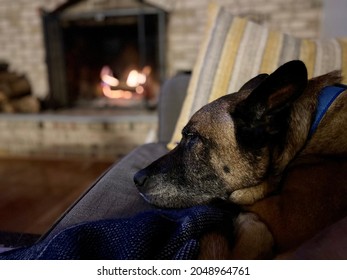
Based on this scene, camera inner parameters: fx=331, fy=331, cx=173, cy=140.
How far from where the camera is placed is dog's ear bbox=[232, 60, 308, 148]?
0.70 meters

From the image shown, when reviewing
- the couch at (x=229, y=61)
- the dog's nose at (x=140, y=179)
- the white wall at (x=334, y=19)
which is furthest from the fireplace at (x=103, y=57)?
the dog's nose at (x=140, y=179)

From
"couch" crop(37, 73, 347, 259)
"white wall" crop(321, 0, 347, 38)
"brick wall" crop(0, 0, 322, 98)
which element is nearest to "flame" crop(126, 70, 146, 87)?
"brick wall" crop(0, 0, 322, 98)

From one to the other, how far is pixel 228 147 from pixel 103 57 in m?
2.94

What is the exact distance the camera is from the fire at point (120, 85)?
10.8ft

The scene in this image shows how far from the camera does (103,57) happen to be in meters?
3.47

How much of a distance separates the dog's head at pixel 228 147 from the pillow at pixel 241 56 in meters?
0.24

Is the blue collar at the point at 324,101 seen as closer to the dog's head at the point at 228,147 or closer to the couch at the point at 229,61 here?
the dog's head at the point at 228,147

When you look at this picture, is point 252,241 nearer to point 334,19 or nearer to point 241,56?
point 241,56

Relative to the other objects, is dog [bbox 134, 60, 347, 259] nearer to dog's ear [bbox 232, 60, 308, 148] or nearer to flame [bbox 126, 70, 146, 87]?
dog's ear [bbox 232, 60, 308, 148]

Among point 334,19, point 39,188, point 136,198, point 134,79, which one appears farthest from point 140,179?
point 134,79
